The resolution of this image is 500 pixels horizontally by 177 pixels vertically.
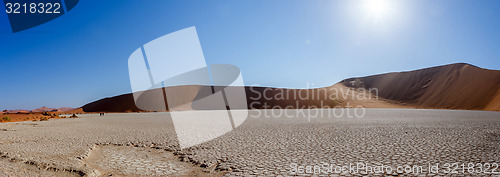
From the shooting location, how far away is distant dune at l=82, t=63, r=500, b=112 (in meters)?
39.6

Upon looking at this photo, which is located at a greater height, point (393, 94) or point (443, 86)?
point (443, 86)

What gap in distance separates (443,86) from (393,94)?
876 centimetres

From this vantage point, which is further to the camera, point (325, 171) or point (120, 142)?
point (120, 142)

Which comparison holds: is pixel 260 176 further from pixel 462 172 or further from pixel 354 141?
pixel 354 141

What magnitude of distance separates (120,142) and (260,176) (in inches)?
200

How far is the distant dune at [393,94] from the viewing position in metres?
39.6

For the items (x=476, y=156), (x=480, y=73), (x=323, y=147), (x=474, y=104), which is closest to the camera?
(x=476, y=156)

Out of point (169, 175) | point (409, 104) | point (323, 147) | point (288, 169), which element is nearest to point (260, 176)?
point (288, 169)

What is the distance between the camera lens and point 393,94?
173ft

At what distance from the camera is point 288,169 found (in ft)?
13.0

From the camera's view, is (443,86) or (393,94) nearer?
(443,86)

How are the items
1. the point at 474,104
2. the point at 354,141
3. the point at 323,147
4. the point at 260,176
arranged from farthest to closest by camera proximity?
1. the point at 474,104
2. the point at 354,141
3. the point at 323,147
4. the point at 260,176

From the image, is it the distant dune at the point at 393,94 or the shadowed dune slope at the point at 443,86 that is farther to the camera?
the distant dune at the point at 393,94

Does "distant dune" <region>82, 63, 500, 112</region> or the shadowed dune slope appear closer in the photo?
the shadowed dune slope
